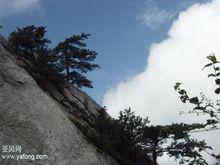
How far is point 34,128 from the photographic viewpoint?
21.3 meters

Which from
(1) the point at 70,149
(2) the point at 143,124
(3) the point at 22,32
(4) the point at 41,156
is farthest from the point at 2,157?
(3) the point at 22,32

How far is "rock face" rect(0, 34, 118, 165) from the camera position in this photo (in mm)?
19922

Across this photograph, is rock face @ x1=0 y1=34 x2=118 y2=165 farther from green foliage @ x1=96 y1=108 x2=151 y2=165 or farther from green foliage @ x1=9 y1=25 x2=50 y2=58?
green foliage @ x1=9 y1=25 x2=50 y2=58

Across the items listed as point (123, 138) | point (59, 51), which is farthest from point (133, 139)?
point (59, 51)

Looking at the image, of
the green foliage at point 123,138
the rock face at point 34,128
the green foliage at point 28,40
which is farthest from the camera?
the green foliage at point 28,40

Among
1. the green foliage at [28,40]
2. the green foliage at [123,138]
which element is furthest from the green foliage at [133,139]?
the green foliage at [28,40]

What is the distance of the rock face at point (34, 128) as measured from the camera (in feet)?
65.4

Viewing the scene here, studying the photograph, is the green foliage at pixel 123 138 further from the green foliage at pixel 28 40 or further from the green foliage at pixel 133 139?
the green foliage at pixel 28 40

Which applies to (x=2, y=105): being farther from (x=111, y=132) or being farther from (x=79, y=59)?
(x=79, y=59)

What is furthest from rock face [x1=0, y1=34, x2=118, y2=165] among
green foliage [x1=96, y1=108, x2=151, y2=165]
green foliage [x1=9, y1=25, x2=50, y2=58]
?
green foliage [x1=9, y1=25, x2=50, y2=58]

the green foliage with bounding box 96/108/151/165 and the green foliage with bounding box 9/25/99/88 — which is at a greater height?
the green foliage with bounding box 9/25/99/88

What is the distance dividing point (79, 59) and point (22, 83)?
565 inches

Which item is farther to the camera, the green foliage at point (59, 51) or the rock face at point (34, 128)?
the green foliage at point (59, 51)

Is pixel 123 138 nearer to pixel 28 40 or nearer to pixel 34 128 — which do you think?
pixel 34 128
